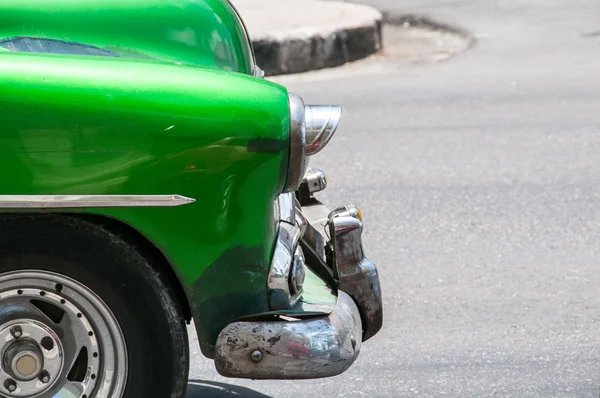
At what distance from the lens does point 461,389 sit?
4105 mm

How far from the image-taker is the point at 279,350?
3240 millimetres

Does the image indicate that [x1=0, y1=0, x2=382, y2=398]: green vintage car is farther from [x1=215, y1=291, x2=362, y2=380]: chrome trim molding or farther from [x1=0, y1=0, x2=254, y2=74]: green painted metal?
[x1=0, y1=0, x2=254, y2=74]: green painted metal

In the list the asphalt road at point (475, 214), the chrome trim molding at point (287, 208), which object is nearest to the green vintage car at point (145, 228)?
the chrome trim molding at point (287, 208)

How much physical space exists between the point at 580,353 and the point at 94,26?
215 centimetres

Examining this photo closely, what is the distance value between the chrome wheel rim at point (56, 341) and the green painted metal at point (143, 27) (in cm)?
83

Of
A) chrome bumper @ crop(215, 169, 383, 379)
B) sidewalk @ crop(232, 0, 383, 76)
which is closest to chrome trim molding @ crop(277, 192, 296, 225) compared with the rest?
chrome bumper @ crop(215, 169, 383, 379)

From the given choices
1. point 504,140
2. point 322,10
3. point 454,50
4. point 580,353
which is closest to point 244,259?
point 580,353

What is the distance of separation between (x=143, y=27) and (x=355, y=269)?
103cm

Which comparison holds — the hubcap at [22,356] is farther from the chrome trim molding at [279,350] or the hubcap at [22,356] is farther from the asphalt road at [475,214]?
the asphalt road at [475,214]

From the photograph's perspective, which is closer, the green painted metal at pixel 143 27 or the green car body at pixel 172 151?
the green car body at pixel 172 151

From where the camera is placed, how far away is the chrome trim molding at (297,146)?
3.20m

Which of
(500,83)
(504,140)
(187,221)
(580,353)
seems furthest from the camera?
(500,83)

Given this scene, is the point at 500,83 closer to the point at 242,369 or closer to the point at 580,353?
the point at 580,353

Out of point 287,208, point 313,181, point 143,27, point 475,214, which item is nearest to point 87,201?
point 287,208
